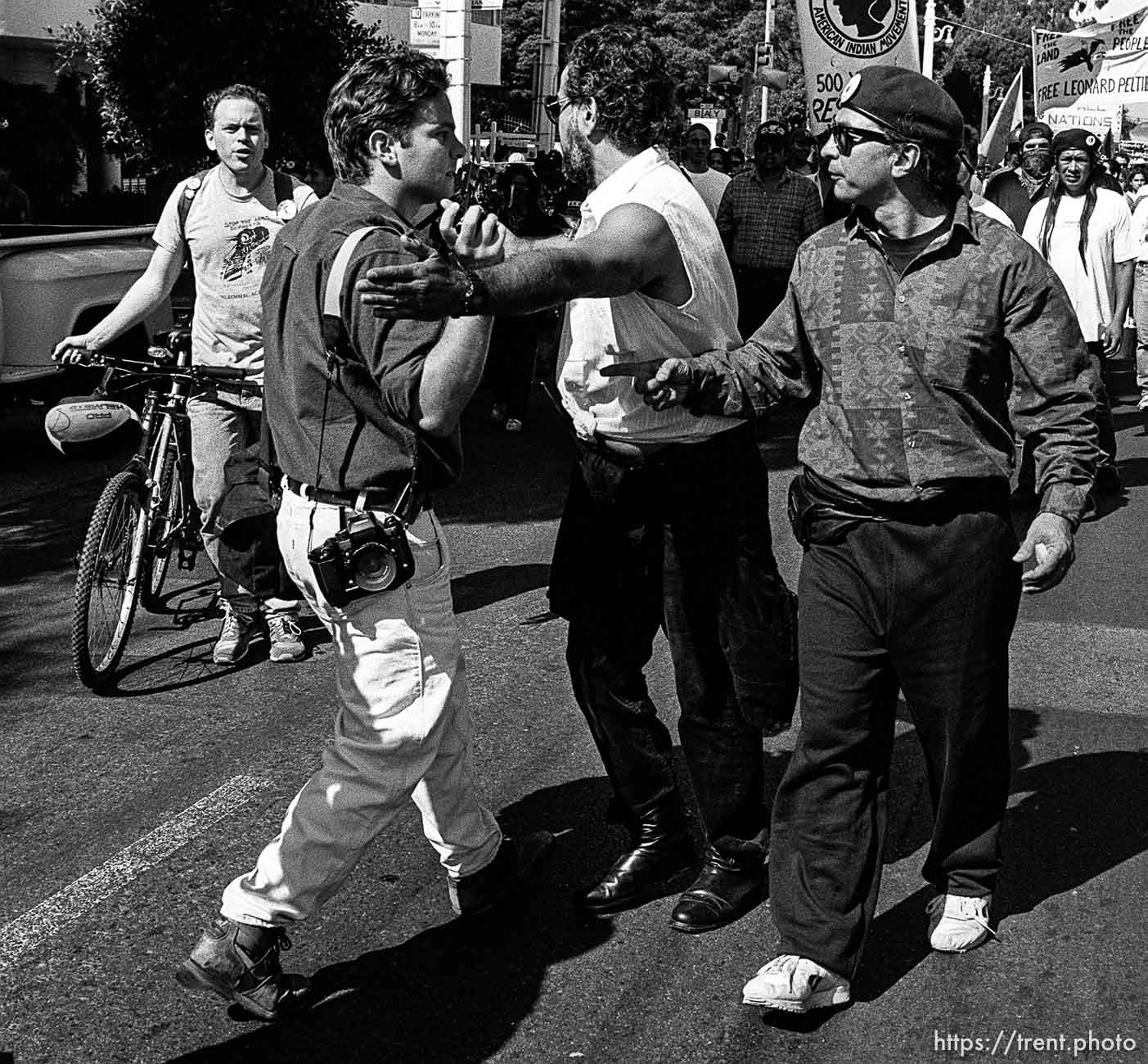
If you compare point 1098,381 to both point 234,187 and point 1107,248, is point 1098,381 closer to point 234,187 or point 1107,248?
point 234,187

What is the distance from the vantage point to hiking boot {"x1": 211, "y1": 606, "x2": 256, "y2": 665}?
6156 mm

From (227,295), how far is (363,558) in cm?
311

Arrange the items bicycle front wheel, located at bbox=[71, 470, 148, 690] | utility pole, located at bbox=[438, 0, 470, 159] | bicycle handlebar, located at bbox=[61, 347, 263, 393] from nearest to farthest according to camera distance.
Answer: bicycle front wheel, located at bbox=[71, 470, 148, 690]
bicycle handlebar, located at bbox=[61, 347, 263, 393]
utility pole, located at bbox=[438, 0, 470, 159]

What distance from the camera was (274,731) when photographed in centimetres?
542

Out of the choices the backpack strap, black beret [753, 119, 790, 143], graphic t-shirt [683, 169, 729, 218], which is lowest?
graphic t-shirt [683, 169, 729, 218]

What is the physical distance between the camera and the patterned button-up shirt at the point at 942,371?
3434 millimetres

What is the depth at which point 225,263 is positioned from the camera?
20.4 ft

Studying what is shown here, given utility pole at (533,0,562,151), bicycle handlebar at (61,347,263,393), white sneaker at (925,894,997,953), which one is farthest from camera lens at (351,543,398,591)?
utility pole at (533,0,562,151)

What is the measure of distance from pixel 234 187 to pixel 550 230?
15.1 ft

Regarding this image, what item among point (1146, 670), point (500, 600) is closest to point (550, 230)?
point (500, 600)

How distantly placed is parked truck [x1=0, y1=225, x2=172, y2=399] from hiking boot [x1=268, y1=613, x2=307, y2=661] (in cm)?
382

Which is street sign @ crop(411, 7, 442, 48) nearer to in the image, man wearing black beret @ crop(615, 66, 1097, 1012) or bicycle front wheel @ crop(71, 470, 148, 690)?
bicycle front wheel @ crop(71, 470, 148, 690)

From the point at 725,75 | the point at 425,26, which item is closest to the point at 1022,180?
the point at 425,26

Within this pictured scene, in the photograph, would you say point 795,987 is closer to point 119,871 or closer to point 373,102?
point 119,871
